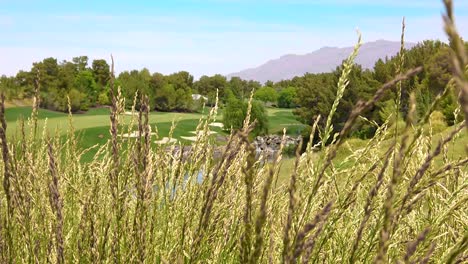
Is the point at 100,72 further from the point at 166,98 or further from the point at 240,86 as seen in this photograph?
the point at 240,86

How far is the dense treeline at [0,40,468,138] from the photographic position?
1629 inches

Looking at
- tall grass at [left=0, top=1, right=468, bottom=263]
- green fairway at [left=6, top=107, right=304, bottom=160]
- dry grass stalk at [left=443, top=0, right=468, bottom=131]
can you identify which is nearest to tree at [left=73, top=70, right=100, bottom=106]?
green fairway at [left=6, top=107, right=304, bottom=160]

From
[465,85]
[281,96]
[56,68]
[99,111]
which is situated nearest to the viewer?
[465,85]

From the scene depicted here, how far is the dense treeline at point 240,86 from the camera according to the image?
136ft

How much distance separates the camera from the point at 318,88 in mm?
57812

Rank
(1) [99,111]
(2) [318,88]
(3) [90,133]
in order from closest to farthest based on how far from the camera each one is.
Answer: (3) [90,133]
(2) [318,88]
(1) [99,111]

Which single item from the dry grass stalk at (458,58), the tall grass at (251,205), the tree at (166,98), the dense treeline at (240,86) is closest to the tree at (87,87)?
the dense treeline at (240,86)

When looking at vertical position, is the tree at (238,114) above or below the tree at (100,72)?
below

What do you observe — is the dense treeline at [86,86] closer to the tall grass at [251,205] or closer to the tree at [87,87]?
the tree at [87,87]

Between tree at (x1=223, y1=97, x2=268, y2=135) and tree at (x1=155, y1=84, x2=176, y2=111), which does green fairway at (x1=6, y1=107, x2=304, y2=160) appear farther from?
tree at (x1=155, y1=84, x2=176, y2=111)

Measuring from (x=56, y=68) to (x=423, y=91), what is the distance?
6686cm

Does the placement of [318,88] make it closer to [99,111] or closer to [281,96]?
[99,111]

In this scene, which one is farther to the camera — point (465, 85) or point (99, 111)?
point (99, 111)

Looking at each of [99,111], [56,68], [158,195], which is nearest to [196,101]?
[99,111]
